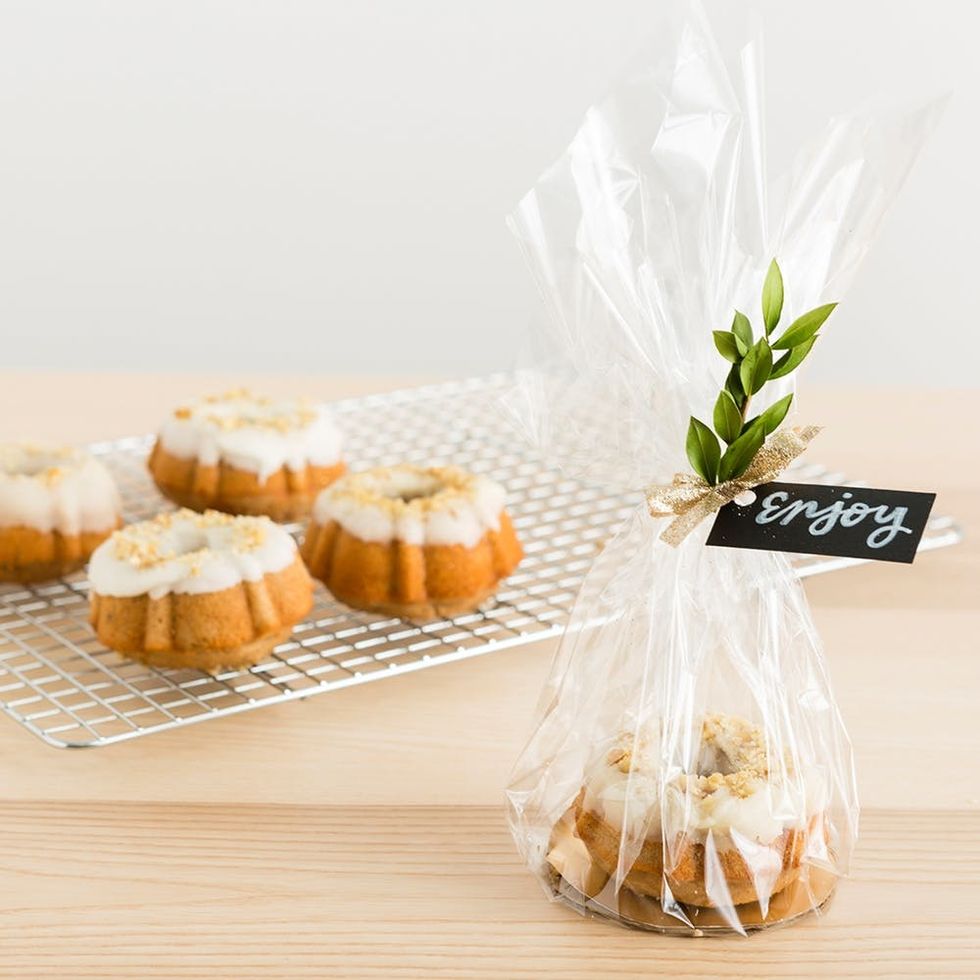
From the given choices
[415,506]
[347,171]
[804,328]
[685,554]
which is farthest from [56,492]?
[347,171]

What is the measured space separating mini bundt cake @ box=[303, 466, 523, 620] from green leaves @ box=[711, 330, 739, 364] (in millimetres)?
544

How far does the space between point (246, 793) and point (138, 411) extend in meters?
0.97

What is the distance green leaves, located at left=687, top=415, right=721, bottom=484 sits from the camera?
94cm

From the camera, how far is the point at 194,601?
4.25 ft

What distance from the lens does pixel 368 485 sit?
1.52m

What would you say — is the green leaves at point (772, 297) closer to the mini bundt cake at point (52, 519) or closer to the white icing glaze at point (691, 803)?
the white icing glaze at point (691, 803)

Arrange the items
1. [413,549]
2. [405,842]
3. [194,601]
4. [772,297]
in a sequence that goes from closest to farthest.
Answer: [772,297] → [405,842] → [194,601] → [413,549]

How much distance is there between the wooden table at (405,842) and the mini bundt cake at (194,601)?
0.22ft

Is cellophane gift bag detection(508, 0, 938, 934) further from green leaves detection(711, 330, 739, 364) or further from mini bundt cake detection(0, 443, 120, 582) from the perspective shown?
mini bundt cake detection(0, 443, 120, 582)

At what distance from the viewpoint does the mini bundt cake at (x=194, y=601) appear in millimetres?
1285

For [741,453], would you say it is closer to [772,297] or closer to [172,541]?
[772,297]

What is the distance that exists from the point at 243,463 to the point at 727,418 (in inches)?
A: 32.4

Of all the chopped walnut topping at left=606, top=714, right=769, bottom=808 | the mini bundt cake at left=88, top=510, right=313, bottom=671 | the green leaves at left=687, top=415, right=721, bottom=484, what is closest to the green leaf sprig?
the green leaves at left=687, top=415, right=721, bottom=484

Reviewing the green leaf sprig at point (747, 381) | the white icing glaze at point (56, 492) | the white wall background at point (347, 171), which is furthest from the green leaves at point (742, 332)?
the white wall background at point (347, 171)
